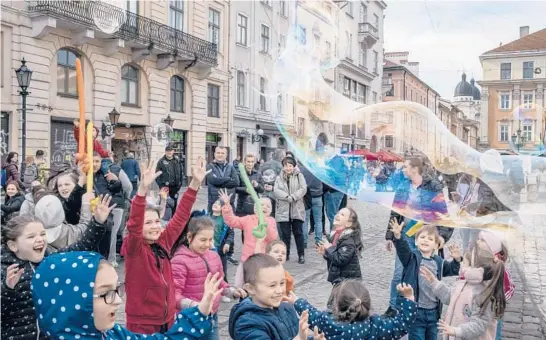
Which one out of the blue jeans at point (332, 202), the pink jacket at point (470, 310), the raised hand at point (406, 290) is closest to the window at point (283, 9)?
the blue jeans at point (332, 202)

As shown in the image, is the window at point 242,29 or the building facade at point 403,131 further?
the window at point 242,29

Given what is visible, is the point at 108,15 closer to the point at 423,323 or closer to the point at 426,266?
the point at 426,266

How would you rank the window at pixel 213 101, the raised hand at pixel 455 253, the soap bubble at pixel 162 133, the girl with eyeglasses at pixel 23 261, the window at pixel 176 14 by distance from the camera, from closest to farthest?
the girl with eyeglasses at pixel 23 261, the raised hand at pixel 455 253, the soap bubble at pixel 162 133, the window at pixel 176 14, the window at pixel 213 101

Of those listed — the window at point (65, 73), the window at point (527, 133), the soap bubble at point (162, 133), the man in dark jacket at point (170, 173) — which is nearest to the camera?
the window at point (527, 133)

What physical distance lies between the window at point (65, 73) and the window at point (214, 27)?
891 centimetres

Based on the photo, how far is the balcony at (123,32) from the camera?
704 inches

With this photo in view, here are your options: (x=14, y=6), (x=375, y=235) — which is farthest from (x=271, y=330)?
(x=14, y=6)

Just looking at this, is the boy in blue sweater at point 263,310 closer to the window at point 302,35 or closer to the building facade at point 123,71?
the window at point 302,35

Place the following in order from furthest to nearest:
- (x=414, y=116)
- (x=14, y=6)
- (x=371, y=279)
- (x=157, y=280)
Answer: (x=14, y=6), (x=371, y=279), (x=414, y=116), (x=157, y=280)

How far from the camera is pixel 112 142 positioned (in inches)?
851

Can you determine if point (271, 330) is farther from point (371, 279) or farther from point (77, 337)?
point (371, 279)

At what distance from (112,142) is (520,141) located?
1756cm

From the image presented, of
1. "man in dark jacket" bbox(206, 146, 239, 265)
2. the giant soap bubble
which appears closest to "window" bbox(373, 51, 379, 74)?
"man in dark jacket" bbox(206, 146, 239, 265)

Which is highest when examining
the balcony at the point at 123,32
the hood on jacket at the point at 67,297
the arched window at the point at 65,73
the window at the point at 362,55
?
Answer: the window at the point at 362,55
